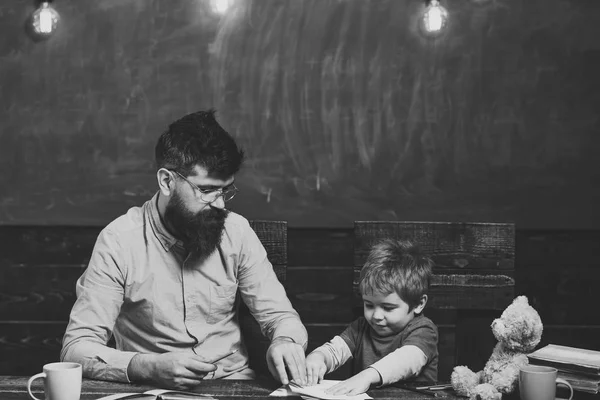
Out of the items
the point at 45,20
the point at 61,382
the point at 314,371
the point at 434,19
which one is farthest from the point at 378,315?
the point at 45,20

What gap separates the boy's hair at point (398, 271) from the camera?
2.18m

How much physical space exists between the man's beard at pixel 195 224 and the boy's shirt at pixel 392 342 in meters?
0.51

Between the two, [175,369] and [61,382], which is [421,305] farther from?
[61,382]

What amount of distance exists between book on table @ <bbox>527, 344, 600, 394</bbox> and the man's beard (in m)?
0.99

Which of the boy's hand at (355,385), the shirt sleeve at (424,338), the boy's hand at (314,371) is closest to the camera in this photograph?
the boy's hand at (355,385)

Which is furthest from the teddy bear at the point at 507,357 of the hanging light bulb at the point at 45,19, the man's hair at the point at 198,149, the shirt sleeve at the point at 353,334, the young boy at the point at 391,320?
the hanging light bulb at the point at 45,19

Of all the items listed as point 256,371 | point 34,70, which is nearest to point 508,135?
point 256,371

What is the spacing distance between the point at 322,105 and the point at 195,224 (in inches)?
52.4

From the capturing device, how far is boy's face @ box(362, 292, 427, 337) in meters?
2.17

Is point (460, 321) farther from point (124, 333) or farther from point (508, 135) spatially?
point (508, 135)

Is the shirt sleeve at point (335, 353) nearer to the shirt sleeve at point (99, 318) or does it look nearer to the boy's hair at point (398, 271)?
the boy's hair at point (398, 271)

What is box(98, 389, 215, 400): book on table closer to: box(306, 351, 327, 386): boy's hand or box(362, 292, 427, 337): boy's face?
box(306, 351, 327, 386): boy's hand

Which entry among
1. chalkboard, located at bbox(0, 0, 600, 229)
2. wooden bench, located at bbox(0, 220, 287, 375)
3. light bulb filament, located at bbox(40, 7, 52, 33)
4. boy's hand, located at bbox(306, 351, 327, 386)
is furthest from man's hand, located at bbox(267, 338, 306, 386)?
light bulb filament, located at bbox(40, 7, 52, 33)

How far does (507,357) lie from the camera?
1.78 metres
